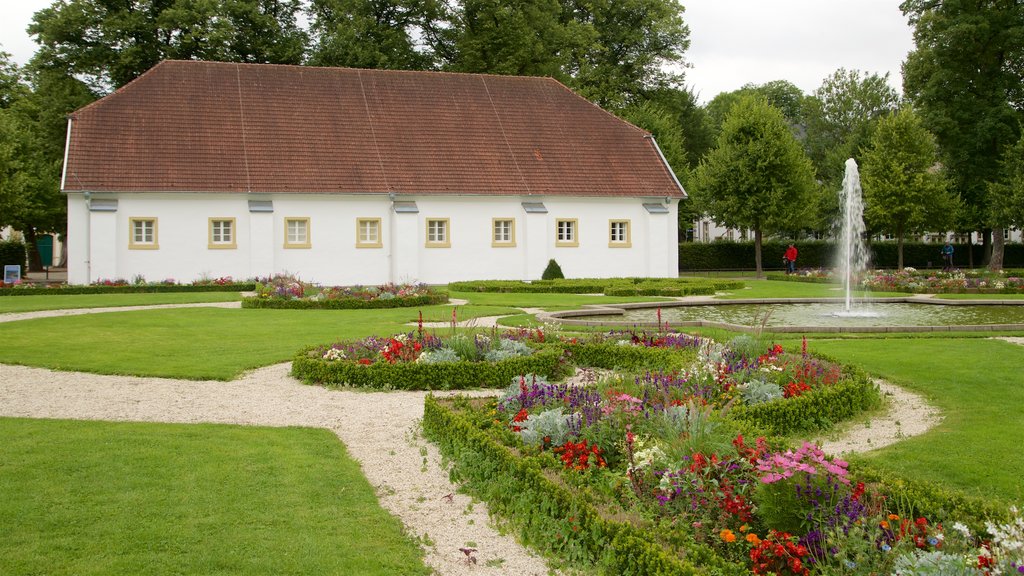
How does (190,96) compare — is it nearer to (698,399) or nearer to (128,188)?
(128,188)

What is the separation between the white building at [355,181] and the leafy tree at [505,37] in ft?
18.7

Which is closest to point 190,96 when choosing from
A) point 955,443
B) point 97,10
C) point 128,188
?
point 128,188

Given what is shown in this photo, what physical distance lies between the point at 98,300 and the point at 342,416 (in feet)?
59.9

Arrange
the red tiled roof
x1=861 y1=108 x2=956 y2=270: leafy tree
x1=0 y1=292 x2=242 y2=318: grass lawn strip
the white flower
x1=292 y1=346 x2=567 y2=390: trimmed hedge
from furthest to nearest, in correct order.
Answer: x1=861 y1=108 x2=956 y2=270: leafy tree
the red tiled roof
x1=0 y1=292 x2=242 y2=318: grass lawn strip
the white flower
x1=292 y1=346 x2=567 y2=390: trimmed hedge

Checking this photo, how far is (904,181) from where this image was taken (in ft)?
142

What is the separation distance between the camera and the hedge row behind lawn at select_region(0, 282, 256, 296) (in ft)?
92.6

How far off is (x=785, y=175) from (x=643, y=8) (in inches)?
643

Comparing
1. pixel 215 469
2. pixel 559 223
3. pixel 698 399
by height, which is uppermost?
pixel 559 223

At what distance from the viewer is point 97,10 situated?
38.2 metres

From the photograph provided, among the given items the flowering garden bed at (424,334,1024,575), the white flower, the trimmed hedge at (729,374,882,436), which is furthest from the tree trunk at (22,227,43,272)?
the trimmed hedge at (729,374,882,436)

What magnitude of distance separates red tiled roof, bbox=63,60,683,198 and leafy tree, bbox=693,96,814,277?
16.4ft

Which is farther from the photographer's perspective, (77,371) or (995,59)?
(995,59)

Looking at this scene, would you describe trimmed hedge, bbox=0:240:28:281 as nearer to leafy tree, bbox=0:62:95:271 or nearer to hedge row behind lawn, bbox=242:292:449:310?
leafy tree, bbox=0:62:95:271

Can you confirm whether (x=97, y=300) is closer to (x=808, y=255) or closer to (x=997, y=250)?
(x=808, y=255)
